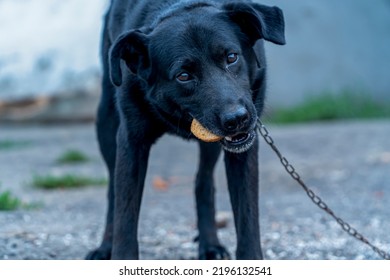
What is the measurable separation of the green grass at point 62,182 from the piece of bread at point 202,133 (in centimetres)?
390

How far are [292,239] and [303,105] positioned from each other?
21.6 ft

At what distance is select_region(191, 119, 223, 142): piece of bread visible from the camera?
382 cm

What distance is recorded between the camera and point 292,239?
537 cm

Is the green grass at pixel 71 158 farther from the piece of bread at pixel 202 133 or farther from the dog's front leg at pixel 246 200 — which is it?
the piece of bread at pixel 202 133

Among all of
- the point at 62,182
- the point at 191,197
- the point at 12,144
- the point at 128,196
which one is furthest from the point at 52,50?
the point at 128,196

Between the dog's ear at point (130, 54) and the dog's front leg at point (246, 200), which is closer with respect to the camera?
the dog's ear at point (130, 54)

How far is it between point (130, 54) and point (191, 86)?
407 mm

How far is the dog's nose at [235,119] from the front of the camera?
3646mm

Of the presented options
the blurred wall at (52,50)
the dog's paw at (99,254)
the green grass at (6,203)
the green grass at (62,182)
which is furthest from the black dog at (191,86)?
A: the blurred wall at (52,50)

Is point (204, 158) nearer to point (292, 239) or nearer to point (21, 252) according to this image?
point (292, 239)

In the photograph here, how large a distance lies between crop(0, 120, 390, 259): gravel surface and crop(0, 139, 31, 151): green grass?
48 millimetres

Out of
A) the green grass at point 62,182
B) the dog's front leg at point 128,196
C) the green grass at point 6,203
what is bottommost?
the green grass at point 62,182

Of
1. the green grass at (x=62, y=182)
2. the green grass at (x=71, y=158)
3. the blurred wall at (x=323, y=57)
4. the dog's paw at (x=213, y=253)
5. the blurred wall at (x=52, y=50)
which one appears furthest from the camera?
the blurred wall at (x=323, y=57)

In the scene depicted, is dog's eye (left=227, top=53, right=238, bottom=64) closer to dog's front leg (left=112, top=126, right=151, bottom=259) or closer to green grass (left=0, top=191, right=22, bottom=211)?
dog's front leg (left=112, top=126, right=151, bottom=259)
